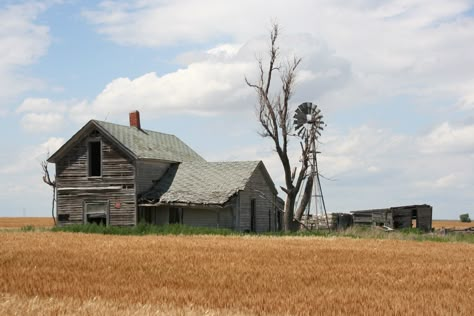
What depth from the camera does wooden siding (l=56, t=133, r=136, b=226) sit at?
138 ft

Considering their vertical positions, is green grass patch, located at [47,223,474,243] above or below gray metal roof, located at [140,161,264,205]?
below

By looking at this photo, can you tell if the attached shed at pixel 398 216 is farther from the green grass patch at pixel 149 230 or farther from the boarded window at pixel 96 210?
the boarded window at pixel 96 210

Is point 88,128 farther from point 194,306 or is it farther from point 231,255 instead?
point 194,306

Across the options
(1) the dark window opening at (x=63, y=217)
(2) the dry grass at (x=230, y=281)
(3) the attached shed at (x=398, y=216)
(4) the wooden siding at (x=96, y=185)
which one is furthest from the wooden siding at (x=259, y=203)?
(2) the dry grass at (x=230, y=281)

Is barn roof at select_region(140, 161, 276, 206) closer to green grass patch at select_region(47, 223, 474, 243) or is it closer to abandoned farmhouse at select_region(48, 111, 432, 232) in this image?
abandoned farmhouse at select_region(48, 111, 432, 232)

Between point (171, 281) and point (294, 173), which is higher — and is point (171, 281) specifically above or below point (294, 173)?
below

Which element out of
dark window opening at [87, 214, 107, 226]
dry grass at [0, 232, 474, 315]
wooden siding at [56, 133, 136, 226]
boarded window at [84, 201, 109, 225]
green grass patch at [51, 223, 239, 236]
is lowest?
dry grass at [0, 232, 474, 315]

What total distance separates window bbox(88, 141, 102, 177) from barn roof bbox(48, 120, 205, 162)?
3.73ft

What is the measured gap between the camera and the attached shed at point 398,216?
48719 millimetres

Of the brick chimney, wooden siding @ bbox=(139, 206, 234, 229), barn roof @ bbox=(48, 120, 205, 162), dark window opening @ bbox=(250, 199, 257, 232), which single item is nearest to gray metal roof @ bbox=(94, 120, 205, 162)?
barn roof @ bbox=(48, 120, 205, 162)

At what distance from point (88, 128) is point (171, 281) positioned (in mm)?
29012

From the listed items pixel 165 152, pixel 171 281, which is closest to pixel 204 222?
pixel 165 152

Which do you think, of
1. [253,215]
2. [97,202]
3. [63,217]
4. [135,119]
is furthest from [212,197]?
[135,119]

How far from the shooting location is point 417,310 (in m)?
11.0
